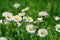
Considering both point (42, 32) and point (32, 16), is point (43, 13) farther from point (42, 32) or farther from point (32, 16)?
point (42, 32)

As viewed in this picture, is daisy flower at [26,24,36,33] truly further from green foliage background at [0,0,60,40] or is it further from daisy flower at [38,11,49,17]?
daisy flower at [38,11,49,17]

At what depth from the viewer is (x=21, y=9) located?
317 centimetres

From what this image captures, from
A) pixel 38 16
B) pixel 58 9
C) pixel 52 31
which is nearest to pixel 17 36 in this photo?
pixel 52 31

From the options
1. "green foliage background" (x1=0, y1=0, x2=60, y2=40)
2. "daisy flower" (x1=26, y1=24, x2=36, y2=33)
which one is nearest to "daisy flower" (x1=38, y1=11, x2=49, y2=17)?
"green foliage background" (x1=0, y1=0, x2=60, y2=40)

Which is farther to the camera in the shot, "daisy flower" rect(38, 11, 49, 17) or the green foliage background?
"daisy flower" rect(38, 11, 49, 17)

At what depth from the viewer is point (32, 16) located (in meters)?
3.00

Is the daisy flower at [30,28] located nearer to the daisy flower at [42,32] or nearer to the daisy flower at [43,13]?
the daisy flower at [42,32]

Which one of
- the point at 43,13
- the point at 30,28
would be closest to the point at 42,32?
the point at 30,28

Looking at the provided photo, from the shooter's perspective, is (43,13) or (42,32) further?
(43,13)

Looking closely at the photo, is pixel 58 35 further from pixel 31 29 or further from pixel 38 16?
pixel 38 16

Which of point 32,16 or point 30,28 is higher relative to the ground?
point 32,16

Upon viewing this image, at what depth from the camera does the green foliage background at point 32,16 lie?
2.46 meters

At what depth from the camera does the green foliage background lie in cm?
246

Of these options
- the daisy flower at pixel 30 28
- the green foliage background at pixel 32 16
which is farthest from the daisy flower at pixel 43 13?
the daisy flower at pixel 30 28
